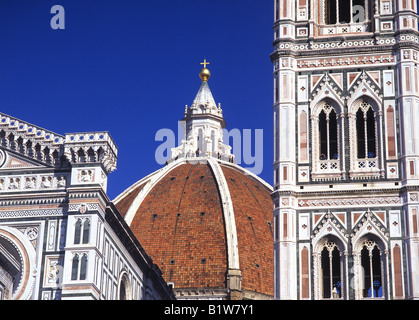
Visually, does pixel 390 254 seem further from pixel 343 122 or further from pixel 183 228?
pixel 183 228

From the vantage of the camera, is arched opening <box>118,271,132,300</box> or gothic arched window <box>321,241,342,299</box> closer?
gothic arched window <box>321,241,342,299</box>

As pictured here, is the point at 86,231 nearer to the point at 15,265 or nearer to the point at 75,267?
the point at 75,267

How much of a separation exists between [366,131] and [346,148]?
31.1 inches

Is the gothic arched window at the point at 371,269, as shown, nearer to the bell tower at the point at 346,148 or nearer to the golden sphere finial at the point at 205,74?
the bell tower at the point at 346,148

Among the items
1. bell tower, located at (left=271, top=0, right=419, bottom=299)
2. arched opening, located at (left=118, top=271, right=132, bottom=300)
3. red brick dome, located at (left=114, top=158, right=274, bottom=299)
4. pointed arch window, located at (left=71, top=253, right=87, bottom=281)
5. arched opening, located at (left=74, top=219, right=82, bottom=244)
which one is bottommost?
pointed arch window, located at (left=71, top=253, right=87, bottom=281)

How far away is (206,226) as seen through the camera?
58.8 m

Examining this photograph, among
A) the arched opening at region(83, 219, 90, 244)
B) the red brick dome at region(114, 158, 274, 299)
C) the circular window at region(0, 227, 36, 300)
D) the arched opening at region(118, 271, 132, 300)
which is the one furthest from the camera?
the red brick dome at region(114, 158, 274, 299)

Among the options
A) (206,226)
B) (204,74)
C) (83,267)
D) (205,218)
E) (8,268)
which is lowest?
(83,267)

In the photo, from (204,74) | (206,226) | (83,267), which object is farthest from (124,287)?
(204,74)

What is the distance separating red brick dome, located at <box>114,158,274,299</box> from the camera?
55.4m

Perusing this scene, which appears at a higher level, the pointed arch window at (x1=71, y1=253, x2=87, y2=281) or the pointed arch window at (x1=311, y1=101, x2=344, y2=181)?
the pointed arch window at (x1=311, y1=101, x2=344, y2=181)

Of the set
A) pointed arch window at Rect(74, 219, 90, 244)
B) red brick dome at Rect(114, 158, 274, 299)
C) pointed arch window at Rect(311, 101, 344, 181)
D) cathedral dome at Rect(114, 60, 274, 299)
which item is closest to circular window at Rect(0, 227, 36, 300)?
pointed arch window at Rect(74, 219, 90, 244)

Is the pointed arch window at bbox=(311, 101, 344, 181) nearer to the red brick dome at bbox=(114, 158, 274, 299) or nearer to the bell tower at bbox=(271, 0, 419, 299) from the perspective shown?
the bell tower at bbox=(271, 0, 419, 299)

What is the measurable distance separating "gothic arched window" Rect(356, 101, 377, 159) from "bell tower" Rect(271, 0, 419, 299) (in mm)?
31
